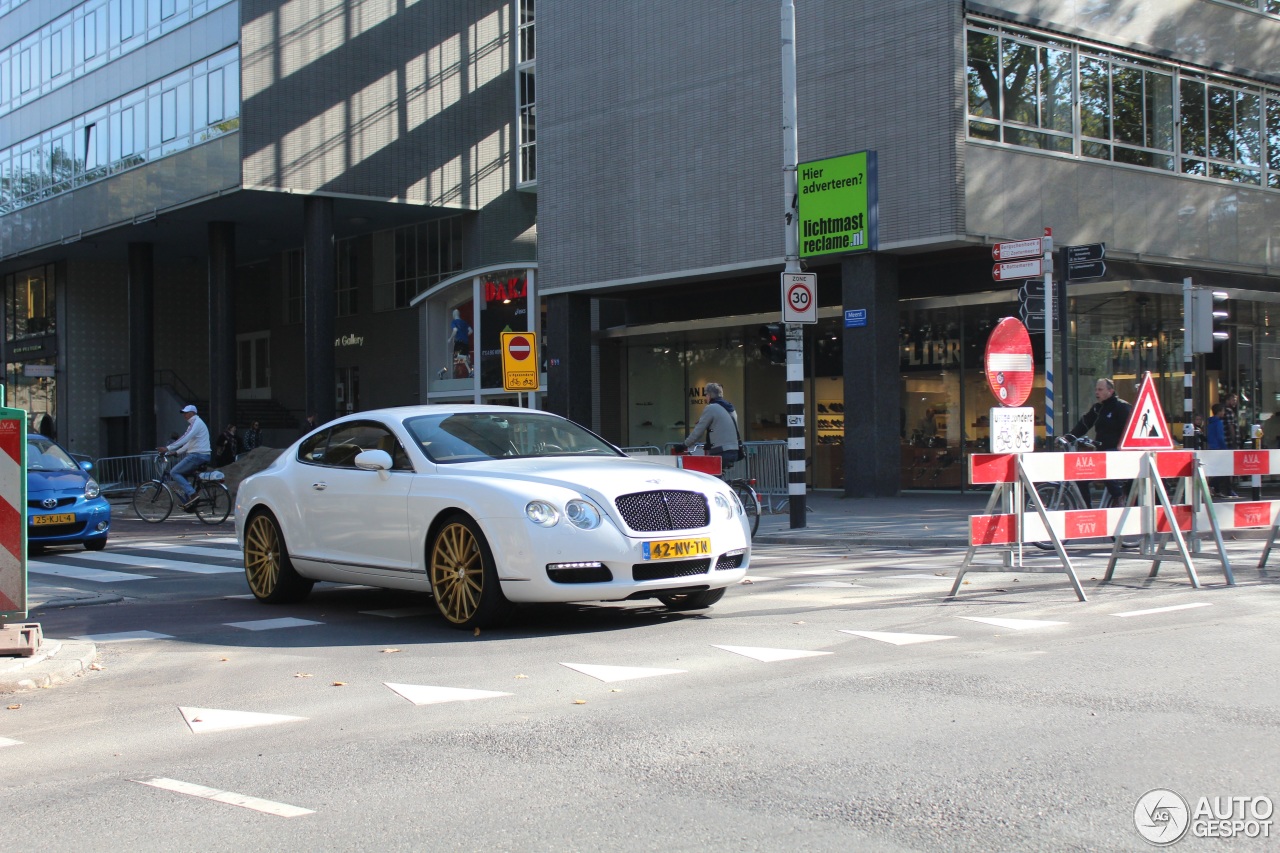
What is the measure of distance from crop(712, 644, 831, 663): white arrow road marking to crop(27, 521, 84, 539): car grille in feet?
35.7

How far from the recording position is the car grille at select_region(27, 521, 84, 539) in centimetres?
1547

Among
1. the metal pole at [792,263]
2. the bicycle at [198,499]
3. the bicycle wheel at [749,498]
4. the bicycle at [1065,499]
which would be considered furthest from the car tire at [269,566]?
the bicycle at [198,499]

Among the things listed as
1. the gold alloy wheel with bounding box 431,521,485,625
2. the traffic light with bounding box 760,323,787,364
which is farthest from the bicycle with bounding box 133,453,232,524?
the gold alloy wheel with bounding box 431,521,485,625

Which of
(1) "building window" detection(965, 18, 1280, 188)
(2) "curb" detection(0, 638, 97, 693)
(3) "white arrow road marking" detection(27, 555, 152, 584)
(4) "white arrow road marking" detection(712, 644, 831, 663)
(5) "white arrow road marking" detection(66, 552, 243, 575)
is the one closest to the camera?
(2) "curb" detection(0, 638, 97, 693)

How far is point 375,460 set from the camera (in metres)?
9.23

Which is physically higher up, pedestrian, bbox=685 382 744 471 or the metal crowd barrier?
pedestrian, bbox=685 382 744 471

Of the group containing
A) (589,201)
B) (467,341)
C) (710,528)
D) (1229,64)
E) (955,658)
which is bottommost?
(955,658)

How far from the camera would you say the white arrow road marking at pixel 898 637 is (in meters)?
7.84

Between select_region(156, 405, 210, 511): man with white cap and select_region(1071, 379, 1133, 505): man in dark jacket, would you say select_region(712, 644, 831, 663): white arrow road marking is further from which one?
select_region(156, 405, 210, 511): man with white cap

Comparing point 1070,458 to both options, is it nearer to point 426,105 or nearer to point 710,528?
point 710,528

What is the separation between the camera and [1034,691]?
618 cm

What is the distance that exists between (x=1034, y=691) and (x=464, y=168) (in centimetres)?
3247

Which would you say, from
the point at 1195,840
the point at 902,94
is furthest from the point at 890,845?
the point at 902,94

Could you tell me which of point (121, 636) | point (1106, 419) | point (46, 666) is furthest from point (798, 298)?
point (46, 666)
